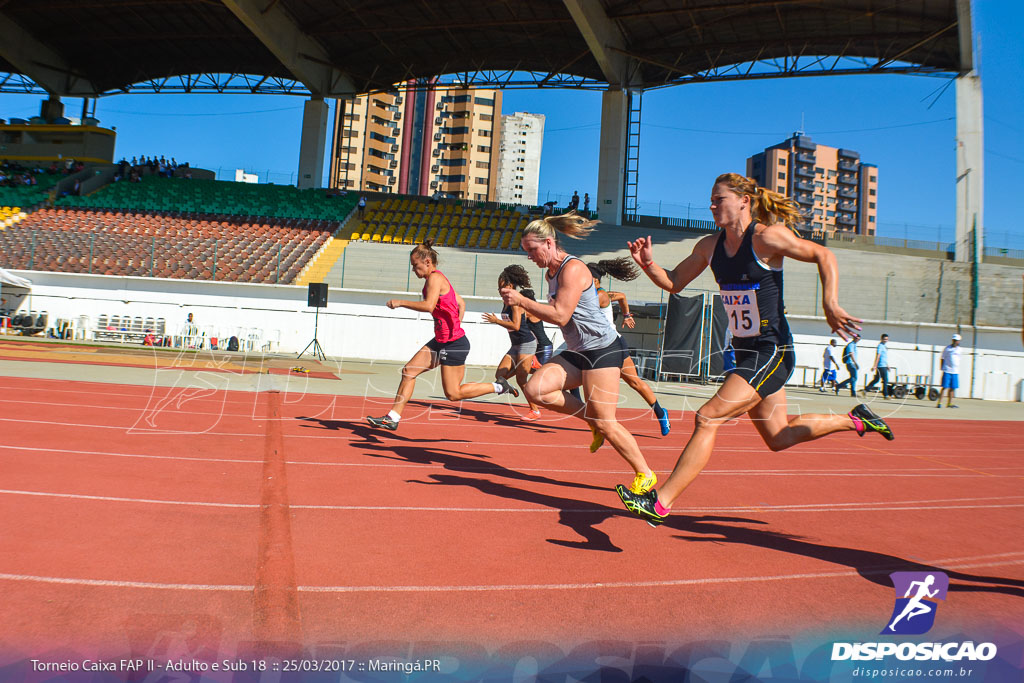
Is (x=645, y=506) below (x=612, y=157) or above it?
below

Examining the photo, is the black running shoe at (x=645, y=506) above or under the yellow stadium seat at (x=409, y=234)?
under

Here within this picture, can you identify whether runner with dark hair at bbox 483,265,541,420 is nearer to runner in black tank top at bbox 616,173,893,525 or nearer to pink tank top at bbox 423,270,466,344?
pink tank top at bbox 423,270,466,344

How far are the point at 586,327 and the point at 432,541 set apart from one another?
76.4 inches

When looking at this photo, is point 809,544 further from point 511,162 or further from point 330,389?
point 511,162

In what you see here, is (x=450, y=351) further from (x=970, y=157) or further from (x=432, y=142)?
(x=432, y=142)

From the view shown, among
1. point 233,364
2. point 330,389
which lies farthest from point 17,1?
point 330,389

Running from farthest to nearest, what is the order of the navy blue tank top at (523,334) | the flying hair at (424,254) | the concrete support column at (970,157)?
1. the concrete support column at (970,157)
2. the navy blue tank top at (523,334)
3. the flying hair at (424,254)

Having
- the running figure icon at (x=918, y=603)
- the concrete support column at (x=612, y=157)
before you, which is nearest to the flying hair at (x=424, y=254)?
the running figure icon at (x=918, y=603)

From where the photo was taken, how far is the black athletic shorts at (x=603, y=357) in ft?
16.7

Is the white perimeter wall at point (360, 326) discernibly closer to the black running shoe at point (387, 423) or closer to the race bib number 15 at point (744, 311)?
the black running shoe at point (387, 423)

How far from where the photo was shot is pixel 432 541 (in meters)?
4.02

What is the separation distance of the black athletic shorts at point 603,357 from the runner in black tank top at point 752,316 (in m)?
0.61

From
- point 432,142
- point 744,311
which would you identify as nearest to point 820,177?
point 432,142

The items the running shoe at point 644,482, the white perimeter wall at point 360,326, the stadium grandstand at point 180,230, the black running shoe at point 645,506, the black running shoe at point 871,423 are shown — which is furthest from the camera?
the stadium grandstand at point 180,230
